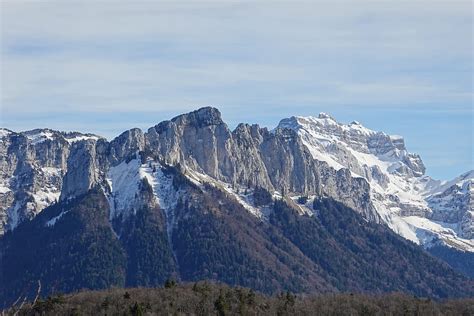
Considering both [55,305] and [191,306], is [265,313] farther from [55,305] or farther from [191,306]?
[55,305]

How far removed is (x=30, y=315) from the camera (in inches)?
7293

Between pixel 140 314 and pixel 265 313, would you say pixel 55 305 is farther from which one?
pixel 265 313

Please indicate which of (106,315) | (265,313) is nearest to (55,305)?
(106,315)

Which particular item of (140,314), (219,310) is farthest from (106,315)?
(219,310)

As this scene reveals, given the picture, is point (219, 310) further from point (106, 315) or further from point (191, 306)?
point (106, 315)

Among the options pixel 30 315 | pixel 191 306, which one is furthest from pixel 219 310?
pixel 30 315

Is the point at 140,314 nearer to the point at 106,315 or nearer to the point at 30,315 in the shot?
the point at 106,315

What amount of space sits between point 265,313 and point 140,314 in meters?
27.4

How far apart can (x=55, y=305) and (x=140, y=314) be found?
22.0 metres

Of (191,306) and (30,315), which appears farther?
(191,306)

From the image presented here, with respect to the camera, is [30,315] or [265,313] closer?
[30,315]

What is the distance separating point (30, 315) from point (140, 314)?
67.0 ft

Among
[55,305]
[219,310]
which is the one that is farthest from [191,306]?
[55,305]

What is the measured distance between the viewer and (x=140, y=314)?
186 meters
